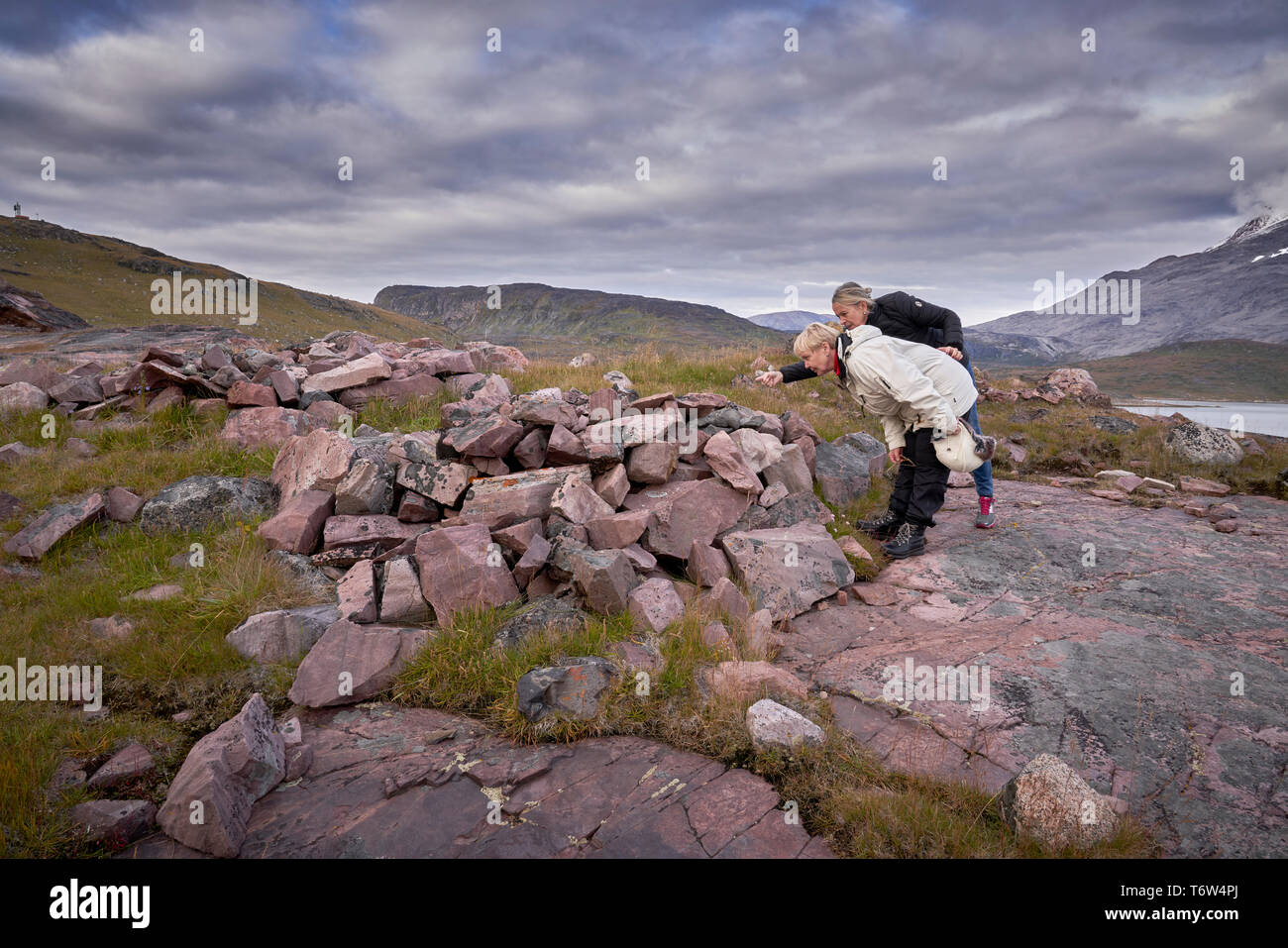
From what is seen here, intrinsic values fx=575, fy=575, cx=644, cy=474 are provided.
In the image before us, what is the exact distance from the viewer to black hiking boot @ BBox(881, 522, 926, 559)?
22.1ft

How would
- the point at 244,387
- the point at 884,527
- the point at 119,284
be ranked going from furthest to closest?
the point at 119,284 → the point at 244,387 → the point at 884,527

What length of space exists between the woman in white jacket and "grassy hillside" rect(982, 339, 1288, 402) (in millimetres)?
120355

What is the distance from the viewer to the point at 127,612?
4.90 meters

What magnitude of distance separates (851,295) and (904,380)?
1.16m

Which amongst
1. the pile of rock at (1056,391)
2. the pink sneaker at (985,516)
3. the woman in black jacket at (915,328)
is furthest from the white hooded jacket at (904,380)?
the pile of rock at (1056,391)

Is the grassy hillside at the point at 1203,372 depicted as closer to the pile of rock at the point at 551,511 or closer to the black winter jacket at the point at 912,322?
the black winter jacket at the point at 912,322

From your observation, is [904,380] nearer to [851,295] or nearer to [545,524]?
[851,295]

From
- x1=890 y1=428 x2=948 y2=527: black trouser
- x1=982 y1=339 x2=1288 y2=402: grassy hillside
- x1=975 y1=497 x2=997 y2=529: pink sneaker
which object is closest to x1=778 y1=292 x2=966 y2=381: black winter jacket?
x1=890 y1=428 x2=948 y2=527: black trouser

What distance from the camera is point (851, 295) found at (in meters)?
6.39

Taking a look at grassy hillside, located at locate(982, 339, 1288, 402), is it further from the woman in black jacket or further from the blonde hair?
the blonde hair

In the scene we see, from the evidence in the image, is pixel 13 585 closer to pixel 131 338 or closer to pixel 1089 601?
pixel 1089 601

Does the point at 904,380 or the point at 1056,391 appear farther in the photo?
the point at 1056,391

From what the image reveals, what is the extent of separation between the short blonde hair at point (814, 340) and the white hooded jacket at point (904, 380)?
108mm

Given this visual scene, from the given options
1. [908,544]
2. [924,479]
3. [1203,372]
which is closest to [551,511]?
[908,544]
